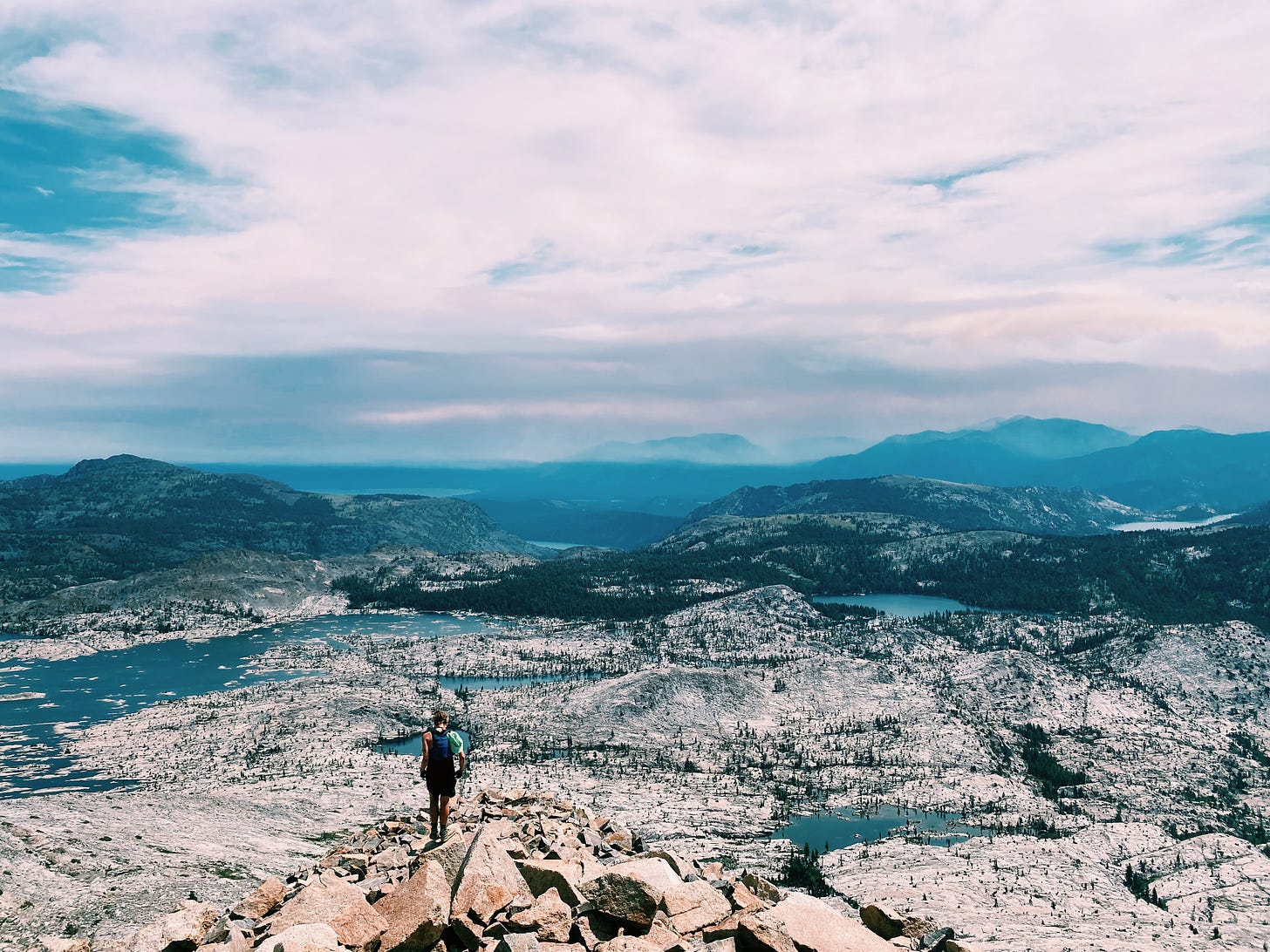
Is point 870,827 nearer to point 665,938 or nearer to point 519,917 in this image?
point 665,938

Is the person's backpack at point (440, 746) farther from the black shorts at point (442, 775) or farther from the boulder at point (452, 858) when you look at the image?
the boulder at point (452, 858)

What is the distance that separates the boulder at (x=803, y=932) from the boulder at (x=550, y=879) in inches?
265

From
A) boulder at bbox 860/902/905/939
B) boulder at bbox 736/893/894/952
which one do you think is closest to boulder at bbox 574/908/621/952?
boulder at bbox 736/893/894/952

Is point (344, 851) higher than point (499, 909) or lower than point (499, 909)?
lower

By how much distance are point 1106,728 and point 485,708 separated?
143 metres

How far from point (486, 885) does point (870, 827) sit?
10810 cm

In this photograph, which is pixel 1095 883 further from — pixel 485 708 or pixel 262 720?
pixel 262 720

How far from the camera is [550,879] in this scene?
3070 cm

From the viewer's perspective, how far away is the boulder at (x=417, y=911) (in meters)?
25.9

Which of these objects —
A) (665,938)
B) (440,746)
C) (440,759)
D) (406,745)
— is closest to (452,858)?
(440,746)

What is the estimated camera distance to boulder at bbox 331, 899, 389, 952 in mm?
26578

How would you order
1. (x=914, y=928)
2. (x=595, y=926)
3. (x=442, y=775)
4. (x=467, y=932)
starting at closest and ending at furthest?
(x=467, y=932) < (x=595, y=926) < (x=914, y=928) < (x=442, y=775)

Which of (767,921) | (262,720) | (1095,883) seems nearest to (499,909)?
(767,921)

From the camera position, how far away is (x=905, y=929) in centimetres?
3216
